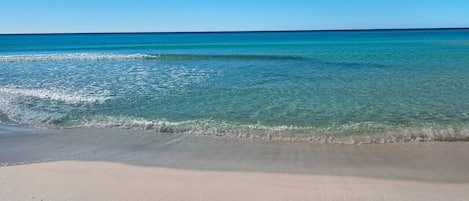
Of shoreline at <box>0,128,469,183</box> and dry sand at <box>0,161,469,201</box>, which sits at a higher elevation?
dry sand at <box>0,161,469,201</box>

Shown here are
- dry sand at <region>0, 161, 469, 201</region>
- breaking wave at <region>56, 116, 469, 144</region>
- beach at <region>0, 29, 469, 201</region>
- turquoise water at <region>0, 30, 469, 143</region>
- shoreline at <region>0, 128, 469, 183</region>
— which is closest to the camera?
dry sand at <region>0, 161, 469, 201</region>

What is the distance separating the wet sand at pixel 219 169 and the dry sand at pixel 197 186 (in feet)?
0.05

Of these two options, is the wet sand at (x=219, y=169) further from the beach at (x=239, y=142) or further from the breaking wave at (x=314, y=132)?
the breaking wave at (x=314, y=132)

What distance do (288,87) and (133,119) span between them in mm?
6850

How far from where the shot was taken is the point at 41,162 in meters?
7.92

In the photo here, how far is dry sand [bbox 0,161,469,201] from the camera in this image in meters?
5.96

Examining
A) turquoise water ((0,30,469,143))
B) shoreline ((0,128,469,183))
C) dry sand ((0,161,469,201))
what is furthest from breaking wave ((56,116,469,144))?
dry sand ((0,161,469,201))

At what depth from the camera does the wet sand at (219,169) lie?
6102 mm

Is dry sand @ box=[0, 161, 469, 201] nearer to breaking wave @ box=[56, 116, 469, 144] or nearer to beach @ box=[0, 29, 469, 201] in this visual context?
beach @ box=[0, 29, 469, 201]

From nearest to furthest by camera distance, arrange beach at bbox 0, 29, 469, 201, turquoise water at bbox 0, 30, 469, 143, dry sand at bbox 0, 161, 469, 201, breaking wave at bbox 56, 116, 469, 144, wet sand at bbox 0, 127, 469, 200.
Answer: dry sand at bbox 0, 161, 469, 201
wet sand at bbox 0, 127, 469, 200
beach at bbox 0, 29, 469, 201
breaking wave at bbox 56, 116, 469, 144
turquoise water at bbox 0, 30, 469, 143

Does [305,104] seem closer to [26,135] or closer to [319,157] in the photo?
[319,157]

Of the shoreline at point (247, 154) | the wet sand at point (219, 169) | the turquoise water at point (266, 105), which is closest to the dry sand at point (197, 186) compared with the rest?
the wet sand at point (219, 169)

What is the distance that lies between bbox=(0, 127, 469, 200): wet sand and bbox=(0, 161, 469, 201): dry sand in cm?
1

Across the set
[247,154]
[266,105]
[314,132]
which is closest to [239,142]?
[247,154]
